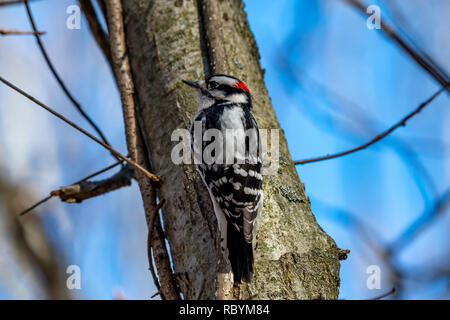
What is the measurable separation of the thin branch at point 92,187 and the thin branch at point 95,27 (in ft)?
3.67

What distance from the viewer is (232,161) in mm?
3053

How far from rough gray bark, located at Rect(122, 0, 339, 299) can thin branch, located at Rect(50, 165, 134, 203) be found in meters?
0.44

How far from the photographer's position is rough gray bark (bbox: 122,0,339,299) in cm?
223

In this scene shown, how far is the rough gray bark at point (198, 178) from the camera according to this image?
2230mm

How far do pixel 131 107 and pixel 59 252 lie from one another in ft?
12.2

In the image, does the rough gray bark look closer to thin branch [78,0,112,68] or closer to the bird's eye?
the bird's eye

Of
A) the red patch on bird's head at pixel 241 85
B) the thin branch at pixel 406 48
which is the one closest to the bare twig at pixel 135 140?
the red patch on bird's head at pixel 241 85

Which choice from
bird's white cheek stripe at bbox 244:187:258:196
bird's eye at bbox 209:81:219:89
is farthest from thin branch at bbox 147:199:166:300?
bird's eye at bbox 209:81:219:89

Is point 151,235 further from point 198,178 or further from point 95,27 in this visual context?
point 95,27

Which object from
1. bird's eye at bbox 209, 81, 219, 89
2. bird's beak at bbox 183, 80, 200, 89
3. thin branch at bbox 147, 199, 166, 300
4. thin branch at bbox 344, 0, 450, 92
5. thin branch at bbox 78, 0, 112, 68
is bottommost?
thin branch at bbox 147, 199, 166, 300

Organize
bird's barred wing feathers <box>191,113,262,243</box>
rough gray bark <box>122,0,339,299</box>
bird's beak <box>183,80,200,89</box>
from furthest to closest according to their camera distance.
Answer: bird's beak <box>183,80,200,89</box> < bird's barred wing feathers <box>191,113,262,243</box> < rough gray bark <box>122,0,339,299</box>

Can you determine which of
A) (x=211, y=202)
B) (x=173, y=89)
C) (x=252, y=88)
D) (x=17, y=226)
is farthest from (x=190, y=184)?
(x=17, y=226)

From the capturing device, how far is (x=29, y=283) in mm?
5996
